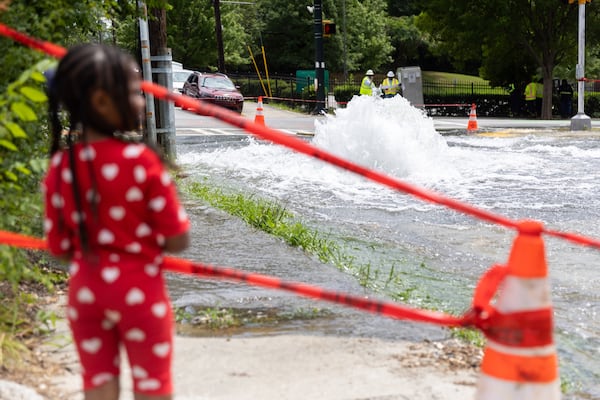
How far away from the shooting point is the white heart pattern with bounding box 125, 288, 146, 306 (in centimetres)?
255

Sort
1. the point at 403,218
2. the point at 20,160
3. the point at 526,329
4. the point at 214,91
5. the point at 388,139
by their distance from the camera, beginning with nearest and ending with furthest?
1. the point at 526,329
2. the point at 20,160
3. the point at 403,218
4. the point at 388,139
5. the point at 214,91

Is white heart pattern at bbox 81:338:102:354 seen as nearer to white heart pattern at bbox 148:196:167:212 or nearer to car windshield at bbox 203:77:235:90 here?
white heart pattern at bbox 148:196:167:212

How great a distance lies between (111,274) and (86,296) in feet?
0.37

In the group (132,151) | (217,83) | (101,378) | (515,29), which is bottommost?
(101,378)

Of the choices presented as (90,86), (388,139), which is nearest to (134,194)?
(90,86)

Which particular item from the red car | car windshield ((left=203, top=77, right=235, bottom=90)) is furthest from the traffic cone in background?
car windshield ((left=203, top=77, right=235, bottom=90))

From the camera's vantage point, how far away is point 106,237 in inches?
101

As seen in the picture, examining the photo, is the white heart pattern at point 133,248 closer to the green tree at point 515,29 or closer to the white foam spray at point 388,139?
the white foam spray at point 388,139

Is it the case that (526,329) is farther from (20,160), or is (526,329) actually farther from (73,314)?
(20,160)

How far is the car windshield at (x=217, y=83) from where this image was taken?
3136cm

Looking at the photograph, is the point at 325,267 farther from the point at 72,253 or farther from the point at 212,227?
the point at 72,253

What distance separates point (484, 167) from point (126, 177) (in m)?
13.1

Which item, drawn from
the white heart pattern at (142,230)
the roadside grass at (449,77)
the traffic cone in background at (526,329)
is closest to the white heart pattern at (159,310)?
the white heart pattern at (142,230)

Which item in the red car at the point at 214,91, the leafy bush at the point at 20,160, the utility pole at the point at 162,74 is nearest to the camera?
the leafy bush at the point at 20,160
